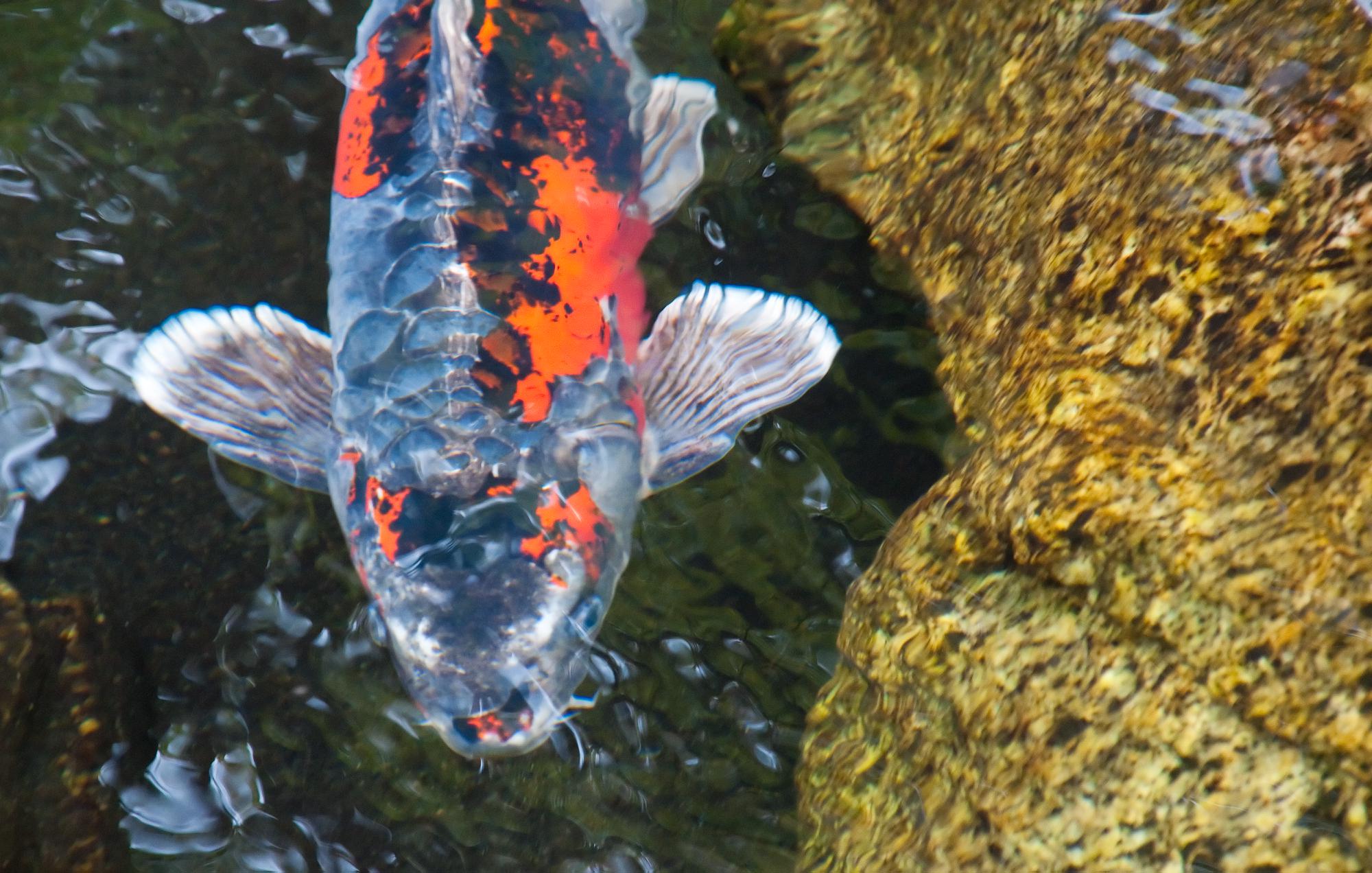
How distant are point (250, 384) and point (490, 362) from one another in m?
0.88

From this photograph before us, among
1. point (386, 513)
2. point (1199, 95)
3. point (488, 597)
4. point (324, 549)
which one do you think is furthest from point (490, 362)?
point (1199, 95)

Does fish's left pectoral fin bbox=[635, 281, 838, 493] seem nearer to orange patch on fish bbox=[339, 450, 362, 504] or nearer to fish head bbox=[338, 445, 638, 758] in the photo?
fish head bbox=[338, 445, 638, 758]

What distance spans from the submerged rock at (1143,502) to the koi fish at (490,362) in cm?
71

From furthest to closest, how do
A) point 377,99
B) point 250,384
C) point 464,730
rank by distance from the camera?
point 250,384, point 377,99, point 464,730

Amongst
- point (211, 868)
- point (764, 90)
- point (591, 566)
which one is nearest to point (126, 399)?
point (211, 868)

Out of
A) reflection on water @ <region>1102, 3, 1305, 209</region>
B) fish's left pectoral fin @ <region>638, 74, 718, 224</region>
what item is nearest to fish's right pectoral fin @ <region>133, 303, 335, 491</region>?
fish's left pectoral fin @ <region>638, 74, 718, 224</region>

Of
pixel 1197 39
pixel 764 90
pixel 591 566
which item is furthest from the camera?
pixel 764 90

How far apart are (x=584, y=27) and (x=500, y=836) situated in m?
2.30

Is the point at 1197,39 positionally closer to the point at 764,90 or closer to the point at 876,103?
the point at 876,103

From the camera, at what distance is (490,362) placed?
8.40 feet

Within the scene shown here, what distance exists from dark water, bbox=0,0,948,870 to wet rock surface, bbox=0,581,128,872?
0.16 feet

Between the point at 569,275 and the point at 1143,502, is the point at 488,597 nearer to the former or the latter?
the point at 569,275

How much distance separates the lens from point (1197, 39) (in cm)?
221

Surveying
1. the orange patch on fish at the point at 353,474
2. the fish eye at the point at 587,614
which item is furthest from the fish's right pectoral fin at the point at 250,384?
the fish eye at the point at 587,614
